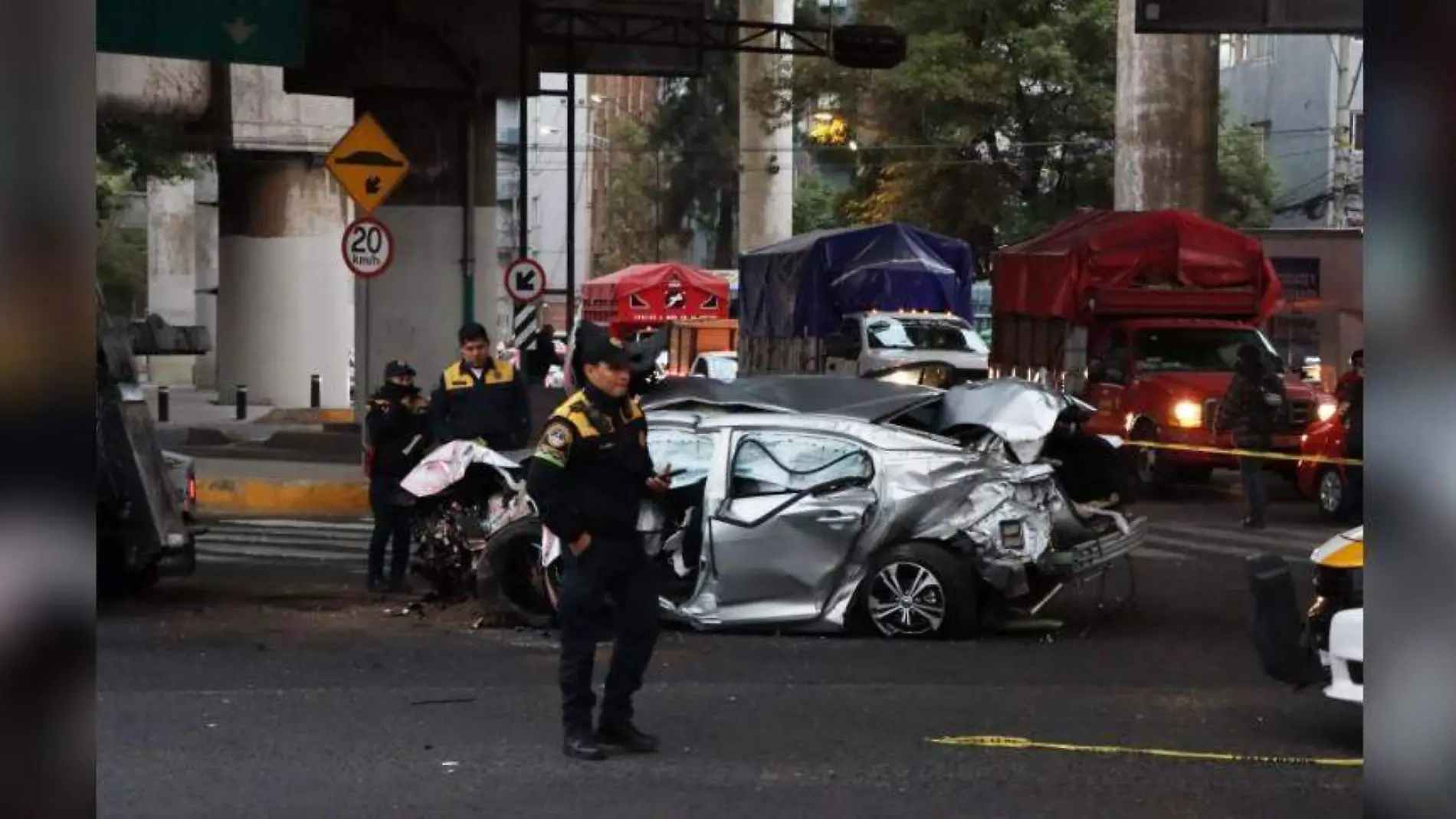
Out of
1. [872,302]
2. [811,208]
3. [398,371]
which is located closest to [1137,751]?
[398,371]

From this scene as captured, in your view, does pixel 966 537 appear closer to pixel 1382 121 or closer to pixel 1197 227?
pixel 1382 121

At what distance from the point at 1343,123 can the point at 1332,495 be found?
2368 cm

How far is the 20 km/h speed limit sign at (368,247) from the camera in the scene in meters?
21.8

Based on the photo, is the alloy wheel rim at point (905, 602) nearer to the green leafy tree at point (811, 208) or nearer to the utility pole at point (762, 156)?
the utility pole at point (762, 156)

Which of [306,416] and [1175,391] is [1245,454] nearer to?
[1175,391]

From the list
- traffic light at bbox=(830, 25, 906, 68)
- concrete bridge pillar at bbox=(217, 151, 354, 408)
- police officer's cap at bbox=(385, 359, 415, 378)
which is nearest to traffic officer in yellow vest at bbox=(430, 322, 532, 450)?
police officer's cap at bbox=(385, 359, 415, 378)

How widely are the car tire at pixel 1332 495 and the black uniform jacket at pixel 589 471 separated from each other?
12.9m

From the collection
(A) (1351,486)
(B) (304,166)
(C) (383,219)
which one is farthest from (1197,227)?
(B) (304,166)

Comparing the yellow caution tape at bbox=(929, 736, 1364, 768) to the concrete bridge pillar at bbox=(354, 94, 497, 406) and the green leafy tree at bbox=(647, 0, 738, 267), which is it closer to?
the concrete bridge pillar at bbox=(354, 94, 497, 406)

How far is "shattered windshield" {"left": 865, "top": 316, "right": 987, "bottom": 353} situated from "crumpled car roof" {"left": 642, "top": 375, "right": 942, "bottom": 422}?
61.7 feet

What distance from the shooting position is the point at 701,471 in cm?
1252

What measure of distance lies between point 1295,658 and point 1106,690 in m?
1.73

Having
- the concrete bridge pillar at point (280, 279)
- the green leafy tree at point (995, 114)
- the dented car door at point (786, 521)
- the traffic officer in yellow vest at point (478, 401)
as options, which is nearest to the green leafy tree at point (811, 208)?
the green leafy tree at point (995, 114)

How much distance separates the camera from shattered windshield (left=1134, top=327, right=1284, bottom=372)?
2462 centimetres
